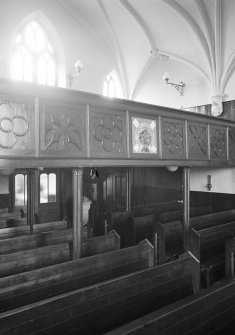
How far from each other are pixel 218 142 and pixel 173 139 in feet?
6.40

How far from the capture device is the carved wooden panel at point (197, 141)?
6.36 metres

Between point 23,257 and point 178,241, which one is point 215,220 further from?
point 23,257

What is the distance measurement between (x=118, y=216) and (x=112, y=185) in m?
4.75

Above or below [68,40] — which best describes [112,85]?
below

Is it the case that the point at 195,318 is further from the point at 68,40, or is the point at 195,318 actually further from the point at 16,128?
the point at 68,40

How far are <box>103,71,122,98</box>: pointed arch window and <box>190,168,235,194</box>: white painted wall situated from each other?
6493mm

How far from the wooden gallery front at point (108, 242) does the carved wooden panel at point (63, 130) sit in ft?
0.05

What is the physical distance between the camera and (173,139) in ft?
19.5

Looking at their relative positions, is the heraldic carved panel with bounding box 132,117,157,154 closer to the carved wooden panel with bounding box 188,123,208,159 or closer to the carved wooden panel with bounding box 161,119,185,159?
the carved wooden panel with bounding box 161,119,185,159

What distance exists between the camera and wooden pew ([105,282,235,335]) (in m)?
2.40

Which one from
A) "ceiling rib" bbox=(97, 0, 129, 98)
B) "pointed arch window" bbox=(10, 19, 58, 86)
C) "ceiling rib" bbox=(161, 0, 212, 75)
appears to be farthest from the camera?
"ceiling rib" bbox=(97, 0, 129, 98)

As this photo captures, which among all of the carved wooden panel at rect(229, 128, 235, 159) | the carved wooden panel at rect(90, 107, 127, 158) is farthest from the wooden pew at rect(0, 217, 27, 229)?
the carved wooden panel at rect(229, 128, 235, 159)

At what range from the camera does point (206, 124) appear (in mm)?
6863

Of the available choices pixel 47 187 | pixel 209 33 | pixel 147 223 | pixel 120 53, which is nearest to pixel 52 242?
pixel 147 223
